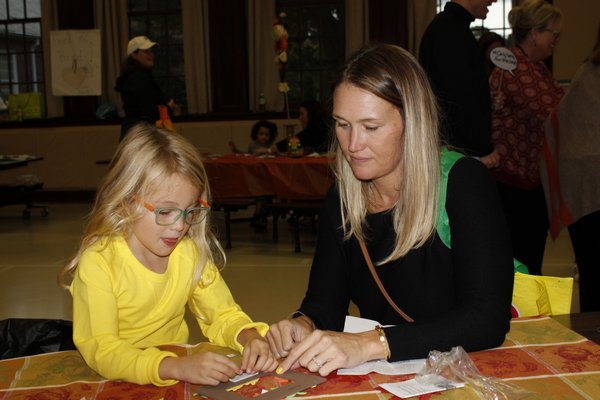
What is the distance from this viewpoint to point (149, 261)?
208 cm

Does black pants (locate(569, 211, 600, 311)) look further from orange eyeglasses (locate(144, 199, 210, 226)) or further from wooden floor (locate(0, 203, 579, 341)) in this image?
orange eyeglasses (locate(144, 199, 210, 226))

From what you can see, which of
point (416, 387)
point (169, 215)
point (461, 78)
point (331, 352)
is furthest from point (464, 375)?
point (461, 78)

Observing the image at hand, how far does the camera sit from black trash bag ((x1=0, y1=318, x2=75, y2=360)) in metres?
2.15

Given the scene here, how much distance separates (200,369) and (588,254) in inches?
101

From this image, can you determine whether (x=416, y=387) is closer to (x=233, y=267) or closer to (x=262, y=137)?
(x=233, y=267)

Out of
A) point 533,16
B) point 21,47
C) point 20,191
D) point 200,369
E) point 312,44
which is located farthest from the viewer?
A: point 21,47

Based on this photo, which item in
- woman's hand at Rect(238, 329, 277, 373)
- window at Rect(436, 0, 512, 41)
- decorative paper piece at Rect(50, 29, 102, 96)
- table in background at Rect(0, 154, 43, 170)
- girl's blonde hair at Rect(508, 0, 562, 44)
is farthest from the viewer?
decorative paper piece at Rect(50, 29, 102, 96)

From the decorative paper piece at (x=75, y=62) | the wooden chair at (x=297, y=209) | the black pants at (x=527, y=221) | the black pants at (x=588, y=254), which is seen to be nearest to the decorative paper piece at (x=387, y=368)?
the black pants at (x=588, y=254)

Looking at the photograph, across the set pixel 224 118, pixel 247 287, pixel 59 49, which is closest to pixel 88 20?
pixel 59 49

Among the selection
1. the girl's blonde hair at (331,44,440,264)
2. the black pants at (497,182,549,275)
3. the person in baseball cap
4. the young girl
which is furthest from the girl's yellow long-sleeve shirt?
the person in baseball cap

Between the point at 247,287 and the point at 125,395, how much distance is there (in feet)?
13.2

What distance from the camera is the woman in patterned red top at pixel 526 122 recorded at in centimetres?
417

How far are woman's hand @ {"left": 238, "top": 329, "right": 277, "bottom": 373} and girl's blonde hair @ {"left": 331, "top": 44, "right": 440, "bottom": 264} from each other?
1.50 ft

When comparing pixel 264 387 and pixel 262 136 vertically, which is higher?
pixel 262 136
